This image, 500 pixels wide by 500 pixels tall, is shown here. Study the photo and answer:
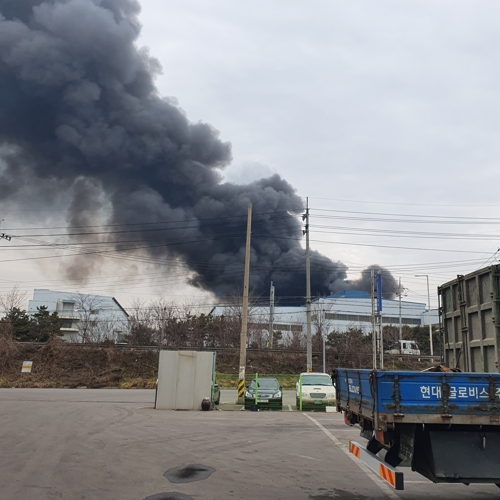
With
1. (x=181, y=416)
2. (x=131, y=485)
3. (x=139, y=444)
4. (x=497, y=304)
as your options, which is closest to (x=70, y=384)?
(x=181, y=416)

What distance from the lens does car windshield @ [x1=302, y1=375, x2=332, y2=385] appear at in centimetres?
2014

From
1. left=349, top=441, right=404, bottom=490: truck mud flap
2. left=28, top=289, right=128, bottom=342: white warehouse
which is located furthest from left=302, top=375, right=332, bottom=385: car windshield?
left=28, top=289, right=128, bottom=342: white warehouse

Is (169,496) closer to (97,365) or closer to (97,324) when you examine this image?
(97,365)

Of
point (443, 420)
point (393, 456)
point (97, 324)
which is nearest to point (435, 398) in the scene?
point (443, 420)

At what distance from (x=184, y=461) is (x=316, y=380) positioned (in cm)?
1294

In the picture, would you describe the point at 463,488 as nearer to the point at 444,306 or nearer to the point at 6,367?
the point at 444,306

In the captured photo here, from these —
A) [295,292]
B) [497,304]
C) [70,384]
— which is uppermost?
[295,292]

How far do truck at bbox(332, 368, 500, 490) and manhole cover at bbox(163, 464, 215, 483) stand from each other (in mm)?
3034

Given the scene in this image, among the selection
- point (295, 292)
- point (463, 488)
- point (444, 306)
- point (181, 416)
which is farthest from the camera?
Answer: point (295, 292)

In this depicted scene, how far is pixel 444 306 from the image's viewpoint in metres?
7.93

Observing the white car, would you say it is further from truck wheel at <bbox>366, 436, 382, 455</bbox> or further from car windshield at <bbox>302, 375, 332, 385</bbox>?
truck wheel at <bbox>366, 436, 382, 455</bbox>

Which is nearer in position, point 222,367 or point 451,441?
point 451,441

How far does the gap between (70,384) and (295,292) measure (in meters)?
27.6

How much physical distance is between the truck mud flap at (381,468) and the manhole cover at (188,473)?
2.35m
